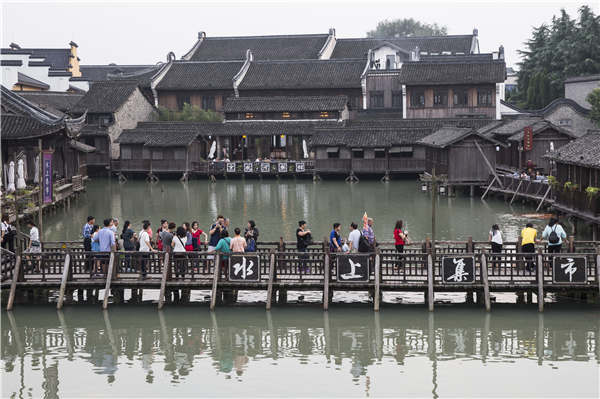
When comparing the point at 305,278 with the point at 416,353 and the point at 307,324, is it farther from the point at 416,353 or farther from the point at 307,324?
the point at 416,353

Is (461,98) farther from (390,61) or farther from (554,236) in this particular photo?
(554,236)

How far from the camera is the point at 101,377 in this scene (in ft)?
65.5

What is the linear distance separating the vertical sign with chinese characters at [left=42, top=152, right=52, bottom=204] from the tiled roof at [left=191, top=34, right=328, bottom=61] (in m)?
52.0

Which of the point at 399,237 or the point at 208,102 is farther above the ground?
the point at 208,102

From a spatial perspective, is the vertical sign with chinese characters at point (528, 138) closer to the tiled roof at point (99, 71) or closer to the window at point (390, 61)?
the window at point (390, 61)

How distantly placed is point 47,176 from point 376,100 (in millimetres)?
44973

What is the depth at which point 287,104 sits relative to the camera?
75.6 meters

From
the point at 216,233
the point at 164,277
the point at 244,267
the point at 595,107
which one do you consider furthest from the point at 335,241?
the point at 595,107

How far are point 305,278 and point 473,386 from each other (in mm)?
6137

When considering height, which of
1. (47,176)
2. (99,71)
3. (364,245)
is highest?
(99,71)

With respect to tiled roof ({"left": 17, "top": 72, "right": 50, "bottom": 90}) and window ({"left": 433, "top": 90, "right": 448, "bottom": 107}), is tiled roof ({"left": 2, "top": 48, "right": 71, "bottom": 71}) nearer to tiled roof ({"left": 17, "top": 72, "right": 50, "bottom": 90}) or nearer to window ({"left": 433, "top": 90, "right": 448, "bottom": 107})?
tiled roof ({"left": 17, "top": 72, "right": 50, "bottom": 90})

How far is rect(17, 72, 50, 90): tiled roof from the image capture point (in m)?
89.2

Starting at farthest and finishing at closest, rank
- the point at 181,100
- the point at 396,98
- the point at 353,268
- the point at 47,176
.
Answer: the point at 181,100, the point at 396,98, the point at 47,176, the point at 353,268

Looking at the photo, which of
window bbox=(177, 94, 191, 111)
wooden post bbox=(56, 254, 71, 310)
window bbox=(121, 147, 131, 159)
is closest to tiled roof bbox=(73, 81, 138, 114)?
window bbox=(121, 147, 131, 159)
